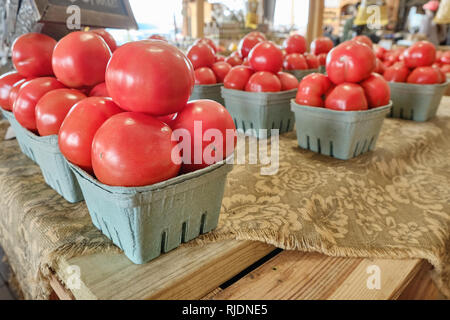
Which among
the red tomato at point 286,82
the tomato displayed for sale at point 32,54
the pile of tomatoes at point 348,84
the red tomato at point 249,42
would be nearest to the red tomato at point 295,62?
the red tomato at point 249,42

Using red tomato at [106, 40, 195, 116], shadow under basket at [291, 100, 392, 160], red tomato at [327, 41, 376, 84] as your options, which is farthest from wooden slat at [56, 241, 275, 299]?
red tomato at [327, 41, 376, 84]

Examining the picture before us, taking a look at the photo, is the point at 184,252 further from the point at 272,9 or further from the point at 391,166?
the point at 272,9

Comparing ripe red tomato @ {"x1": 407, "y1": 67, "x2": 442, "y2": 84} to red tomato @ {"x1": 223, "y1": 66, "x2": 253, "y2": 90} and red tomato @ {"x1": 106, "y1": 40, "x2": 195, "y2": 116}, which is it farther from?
red tomato @ {"x1": 106, "y1": 40, "x2": 195, "y2": 116}

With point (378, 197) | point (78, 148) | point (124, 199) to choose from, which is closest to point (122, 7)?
point (78, 148)

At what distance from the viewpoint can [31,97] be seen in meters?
0.71

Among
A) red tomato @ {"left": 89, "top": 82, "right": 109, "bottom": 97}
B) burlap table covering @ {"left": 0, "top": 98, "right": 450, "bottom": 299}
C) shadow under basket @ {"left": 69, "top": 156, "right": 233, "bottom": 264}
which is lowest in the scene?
burlap table covering @ {"left": 0, "top": 98, "right": 450, "bottom": 299}

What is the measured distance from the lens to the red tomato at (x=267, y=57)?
113 cm

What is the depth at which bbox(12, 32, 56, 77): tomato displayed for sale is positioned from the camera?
0.82m

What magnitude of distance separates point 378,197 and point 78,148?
74cm

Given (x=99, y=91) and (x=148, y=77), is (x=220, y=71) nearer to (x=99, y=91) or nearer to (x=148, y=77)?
(x=99, y=91)

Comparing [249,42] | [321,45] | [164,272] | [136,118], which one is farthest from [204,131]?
[321,45]

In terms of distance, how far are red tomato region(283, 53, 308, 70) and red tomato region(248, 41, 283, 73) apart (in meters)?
0.44

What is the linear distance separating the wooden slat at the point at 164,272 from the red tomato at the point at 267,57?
76 centimetres

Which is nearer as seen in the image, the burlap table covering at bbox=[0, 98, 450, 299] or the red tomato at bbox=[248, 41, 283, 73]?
the burlap table covering at bbox=[0, 98, 450, 299]
